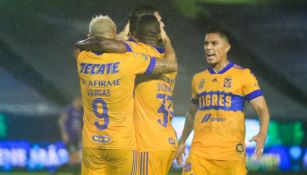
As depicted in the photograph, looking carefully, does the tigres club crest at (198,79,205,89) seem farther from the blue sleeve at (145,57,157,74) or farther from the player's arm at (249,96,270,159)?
the blue sleeve at (145,57,157,74)

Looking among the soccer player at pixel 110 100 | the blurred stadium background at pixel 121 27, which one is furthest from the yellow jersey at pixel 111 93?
the blurred stadium background at pixel 121 27

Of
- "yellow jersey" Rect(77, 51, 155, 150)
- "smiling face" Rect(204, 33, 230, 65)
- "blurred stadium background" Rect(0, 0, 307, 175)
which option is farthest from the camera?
"blurred stadium background" Rect(0, 0, 307, 175)

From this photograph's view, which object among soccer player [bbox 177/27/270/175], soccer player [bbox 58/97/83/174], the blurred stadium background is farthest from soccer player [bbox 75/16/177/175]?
soccer player [bbox 58/97/83/174]

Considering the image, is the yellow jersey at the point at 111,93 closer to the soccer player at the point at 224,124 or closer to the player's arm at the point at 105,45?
the player's arm at the point at 105,45

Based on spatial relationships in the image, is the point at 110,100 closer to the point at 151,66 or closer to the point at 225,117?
the point at 151,66

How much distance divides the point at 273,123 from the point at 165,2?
2179mm

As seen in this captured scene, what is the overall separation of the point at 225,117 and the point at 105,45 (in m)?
1.11

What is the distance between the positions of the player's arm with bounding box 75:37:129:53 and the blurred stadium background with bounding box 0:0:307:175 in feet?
12.8

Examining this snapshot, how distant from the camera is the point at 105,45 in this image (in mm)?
4766

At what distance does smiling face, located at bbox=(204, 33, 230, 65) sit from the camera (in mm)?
5352

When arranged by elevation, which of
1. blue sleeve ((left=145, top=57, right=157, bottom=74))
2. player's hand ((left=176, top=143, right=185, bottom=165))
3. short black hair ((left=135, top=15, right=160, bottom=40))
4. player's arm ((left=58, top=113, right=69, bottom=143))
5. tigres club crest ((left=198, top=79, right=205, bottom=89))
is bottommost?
player's hand ((left=176, top=143, right=185, bottom=165))

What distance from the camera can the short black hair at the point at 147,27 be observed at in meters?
4.91

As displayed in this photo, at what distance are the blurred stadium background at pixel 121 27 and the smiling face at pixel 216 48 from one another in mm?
3469

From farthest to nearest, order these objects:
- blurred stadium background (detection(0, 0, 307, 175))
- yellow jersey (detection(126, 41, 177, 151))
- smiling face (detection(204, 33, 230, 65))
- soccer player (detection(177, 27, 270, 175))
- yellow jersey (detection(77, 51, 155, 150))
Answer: blurred stadium background (detection(0, 0, 307, 175)), smiling face (detection(204, 33, 230, 65)), soccer player (detection(177, 27, 270, 175)), yellow jersey (detection(126, 41, 177, 151)), yellow jersey (detection(77, 51, 155, 150))
